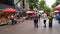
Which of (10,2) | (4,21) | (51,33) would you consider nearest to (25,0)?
(10,2)

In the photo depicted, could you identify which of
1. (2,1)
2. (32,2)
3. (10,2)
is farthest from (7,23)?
(32,2)

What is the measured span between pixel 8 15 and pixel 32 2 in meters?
30.8

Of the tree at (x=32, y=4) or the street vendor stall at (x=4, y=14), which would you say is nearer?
the street vendor stall at (x=4, y=14)

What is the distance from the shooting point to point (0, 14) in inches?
1112

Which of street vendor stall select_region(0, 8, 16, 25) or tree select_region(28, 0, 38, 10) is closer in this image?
street vendor stall select_region(0, 8, 16, 25)

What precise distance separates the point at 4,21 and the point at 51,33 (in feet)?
39.9

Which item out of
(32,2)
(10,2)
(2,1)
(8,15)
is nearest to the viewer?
(8,15)

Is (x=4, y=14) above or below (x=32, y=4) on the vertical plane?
above

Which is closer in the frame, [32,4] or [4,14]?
[4,14]

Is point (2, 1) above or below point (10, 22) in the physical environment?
above

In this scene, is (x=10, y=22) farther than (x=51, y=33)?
Yes

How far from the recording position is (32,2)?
60.7 m

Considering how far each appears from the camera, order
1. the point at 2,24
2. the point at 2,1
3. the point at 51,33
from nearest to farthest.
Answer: the point at 51,33
the point at 2,24
the point at 2,1

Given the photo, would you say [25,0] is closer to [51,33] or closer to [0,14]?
[0,14]
